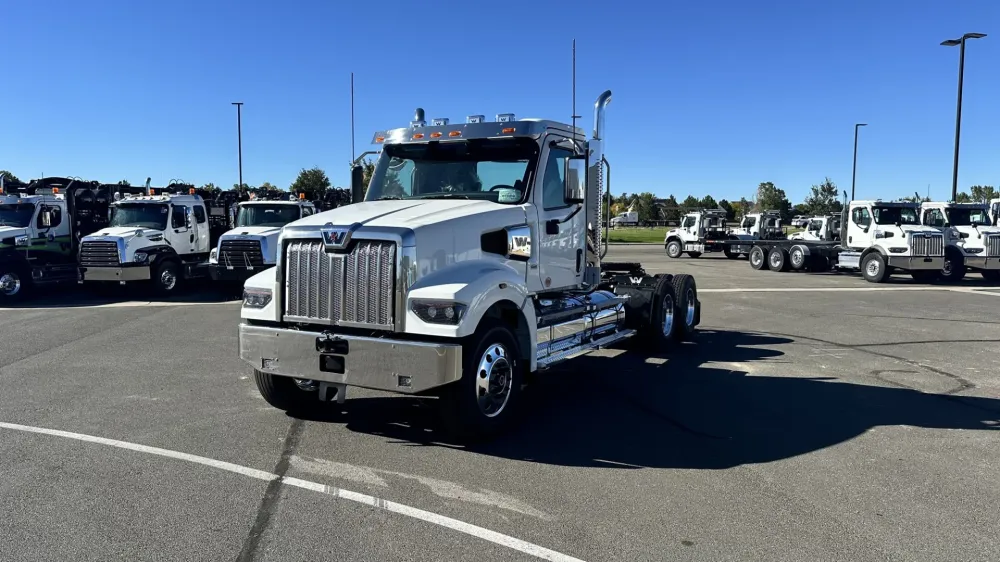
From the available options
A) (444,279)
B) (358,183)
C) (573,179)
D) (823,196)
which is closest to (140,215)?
(358,183)

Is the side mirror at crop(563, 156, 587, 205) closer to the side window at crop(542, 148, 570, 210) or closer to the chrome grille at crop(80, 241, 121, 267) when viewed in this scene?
the side window at crop(542, 148, 570, 210)

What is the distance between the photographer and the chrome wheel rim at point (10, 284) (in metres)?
16.4

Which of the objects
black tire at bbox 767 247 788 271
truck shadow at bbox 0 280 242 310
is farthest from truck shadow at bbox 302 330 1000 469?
black tire at bbox 767 247 788 271

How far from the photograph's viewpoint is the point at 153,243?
677 inches

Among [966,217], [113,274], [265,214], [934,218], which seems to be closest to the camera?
[113,274]

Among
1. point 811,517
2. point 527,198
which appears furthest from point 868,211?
point 811,517

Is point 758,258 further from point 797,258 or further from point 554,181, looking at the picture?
point 554,181

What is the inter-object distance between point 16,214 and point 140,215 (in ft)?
9.14

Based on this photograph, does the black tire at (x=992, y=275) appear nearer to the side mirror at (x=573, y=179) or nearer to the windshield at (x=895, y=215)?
the windshield at (x=895, y=215)

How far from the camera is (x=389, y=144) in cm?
726

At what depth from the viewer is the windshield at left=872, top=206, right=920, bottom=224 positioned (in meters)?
21.7

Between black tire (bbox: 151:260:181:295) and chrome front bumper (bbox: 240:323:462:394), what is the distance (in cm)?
1260

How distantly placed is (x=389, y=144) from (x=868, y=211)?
19513mm

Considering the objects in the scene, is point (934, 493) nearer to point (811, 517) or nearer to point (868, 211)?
point (811, 517)
